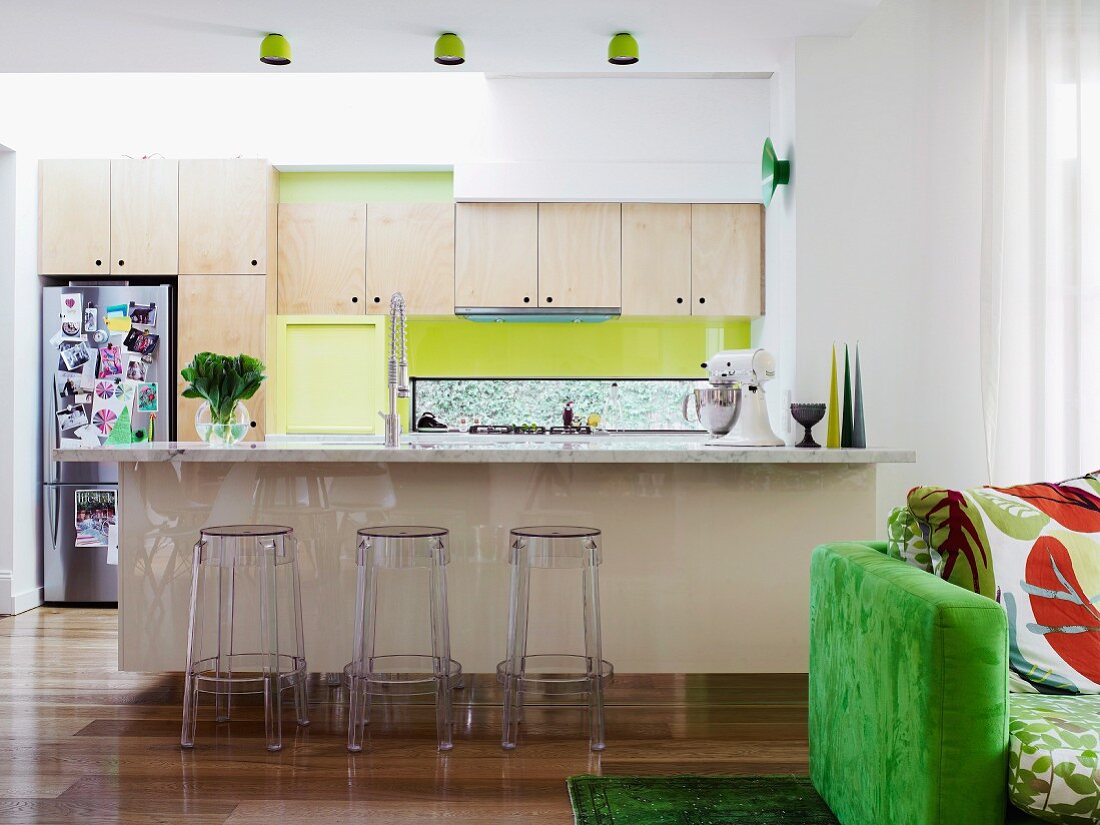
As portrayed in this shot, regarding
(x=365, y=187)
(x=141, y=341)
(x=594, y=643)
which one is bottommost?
(x=594, y=643)

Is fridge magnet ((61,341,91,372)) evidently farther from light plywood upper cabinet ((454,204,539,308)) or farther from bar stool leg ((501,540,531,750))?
bar stool leg ((501,540,531,750))

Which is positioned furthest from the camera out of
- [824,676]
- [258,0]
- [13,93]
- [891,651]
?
[13,93]

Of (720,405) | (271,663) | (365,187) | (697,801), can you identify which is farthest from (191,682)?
(365,187)

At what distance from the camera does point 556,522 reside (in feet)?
11.2

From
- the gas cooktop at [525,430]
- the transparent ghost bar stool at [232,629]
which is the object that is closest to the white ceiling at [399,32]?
the transparent ghost bar stool at [232,629]

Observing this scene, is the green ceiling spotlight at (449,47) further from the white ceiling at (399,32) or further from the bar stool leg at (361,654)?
the bar stool leg at (361,654)

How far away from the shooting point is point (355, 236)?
18.8 ft

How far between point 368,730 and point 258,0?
2555mm

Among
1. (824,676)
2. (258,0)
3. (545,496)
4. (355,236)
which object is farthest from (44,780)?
(355,236)

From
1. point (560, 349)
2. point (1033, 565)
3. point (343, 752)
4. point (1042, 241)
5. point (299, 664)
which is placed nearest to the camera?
point (1033, 565)

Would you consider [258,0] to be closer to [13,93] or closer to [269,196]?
[269,196]

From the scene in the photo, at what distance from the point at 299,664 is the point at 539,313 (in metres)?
2.99

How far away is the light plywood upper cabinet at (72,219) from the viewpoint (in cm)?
554

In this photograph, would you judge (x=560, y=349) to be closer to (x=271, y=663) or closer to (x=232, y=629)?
(x=232, y=629)
